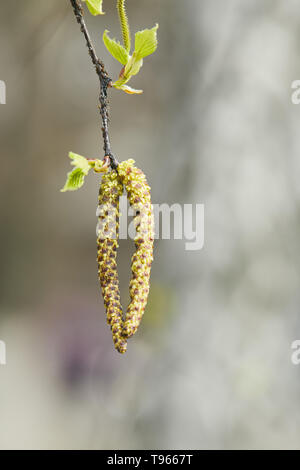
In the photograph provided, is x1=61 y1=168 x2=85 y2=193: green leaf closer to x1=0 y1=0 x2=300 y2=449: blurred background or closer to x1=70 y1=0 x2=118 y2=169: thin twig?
x1=70 y1=0 x2=118 y2=169: thin twig

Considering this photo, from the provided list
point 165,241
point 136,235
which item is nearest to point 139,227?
point 136,235

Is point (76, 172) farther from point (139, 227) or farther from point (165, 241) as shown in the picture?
point (165, 241)

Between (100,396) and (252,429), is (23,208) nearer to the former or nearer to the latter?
(100,396)

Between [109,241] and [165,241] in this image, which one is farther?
[165,241]

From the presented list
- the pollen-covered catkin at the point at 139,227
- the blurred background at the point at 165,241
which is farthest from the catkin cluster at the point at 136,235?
the blurred background at the point at 165,241

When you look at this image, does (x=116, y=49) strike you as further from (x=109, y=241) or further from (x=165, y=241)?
(x=165, y=241)

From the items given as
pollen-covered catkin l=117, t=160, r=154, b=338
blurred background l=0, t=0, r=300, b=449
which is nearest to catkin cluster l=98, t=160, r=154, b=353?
pollen-covered catkin l=117, t=160, r=154, b=338
